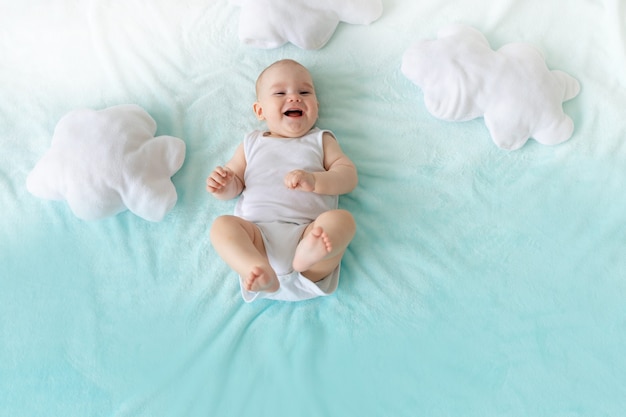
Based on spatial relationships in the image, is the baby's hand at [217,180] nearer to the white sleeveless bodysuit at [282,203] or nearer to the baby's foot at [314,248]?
the white sleeveless bodysuit at [282,203]

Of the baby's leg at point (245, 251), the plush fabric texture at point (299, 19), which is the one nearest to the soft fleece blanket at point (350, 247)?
the plush fabric texture at point (299, 19)

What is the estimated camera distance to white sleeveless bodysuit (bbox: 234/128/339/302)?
1298 millimetres

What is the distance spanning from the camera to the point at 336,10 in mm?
1563

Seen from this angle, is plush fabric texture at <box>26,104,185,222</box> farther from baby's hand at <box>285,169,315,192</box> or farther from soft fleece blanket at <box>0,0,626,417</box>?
baby's hand at <box>285,169,315,192</box>

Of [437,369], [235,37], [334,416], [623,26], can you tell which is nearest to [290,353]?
[334,416]

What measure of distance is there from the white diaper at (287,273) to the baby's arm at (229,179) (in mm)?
133

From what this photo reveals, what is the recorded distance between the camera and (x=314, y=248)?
1.17m

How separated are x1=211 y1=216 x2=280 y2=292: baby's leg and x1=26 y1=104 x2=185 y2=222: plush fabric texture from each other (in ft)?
0.80

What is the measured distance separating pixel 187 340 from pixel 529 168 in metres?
0.99

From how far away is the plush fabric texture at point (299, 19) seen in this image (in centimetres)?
154

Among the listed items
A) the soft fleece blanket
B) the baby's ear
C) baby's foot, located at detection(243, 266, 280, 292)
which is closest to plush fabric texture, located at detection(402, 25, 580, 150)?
the soft fleece blanket

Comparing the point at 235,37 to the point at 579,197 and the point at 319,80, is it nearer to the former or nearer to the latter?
the point at 319,80

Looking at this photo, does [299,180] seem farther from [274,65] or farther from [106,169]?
[106,169]

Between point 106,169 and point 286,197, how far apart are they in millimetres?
464
